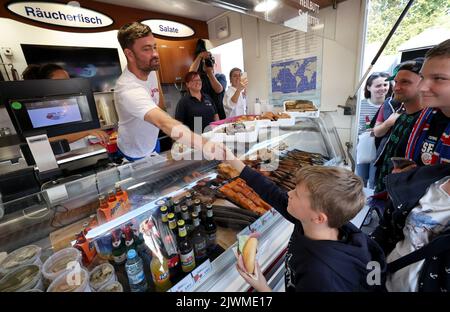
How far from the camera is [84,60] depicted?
3713mm

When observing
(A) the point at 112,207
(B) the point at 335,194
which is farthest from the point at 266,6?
→ (A) the point at 112,207

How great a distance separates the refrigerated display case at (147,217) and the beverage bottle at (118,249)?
0.03m

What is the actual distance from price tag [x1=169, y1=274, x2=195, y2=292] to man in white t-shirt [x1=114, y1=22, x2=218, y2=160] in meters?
0.65

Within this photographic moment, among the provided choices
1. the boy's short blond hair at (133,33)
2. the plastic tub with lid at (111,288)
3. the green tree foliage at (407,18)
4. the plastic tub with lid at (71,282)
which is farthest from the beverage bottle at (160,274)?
the green tree foliage at (407,18)

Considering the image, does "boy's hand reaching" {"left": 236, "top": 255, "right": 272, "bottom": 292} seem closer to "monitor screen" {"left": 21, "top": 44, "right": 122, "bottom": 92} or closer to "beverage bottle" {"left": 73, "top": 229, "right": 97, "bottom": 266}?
"beverage bottle" {"left": 73, "top": 229, "right": 97, "bottom": 266}

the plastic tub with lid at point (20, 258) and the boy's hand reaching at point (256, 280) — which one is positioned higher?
the plastic tub with lid at point (20, 258)

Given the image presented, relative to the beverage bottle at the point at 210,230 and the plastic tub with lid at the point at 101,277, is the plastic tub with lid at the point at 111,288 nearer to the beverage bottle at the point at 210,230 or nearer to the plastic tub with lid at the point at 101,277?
the plastic tub with lid at the point at 101,277

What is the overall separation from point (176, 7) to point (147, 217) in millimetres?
4286

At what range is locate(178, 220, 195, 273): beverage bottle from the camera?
97 centimetres

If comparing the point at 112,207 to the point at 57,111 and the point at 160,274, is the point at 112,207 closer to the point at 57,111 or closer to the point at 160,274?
the point at 160,274

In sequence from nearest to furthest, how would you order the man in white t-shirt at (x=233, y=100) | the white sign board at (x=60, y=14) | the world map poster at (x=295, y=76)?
the white sign board at (x=60, y=14) < the man in white t-shirt at (x=233, y=100) < the world map poster at (x=295, y=76)

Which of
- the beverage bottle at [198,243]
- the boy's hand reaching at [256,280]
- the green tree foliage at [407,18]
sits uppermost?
the green tree foliage at [407,18]

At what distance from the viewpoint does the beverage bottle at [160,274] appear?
90 centimetres
